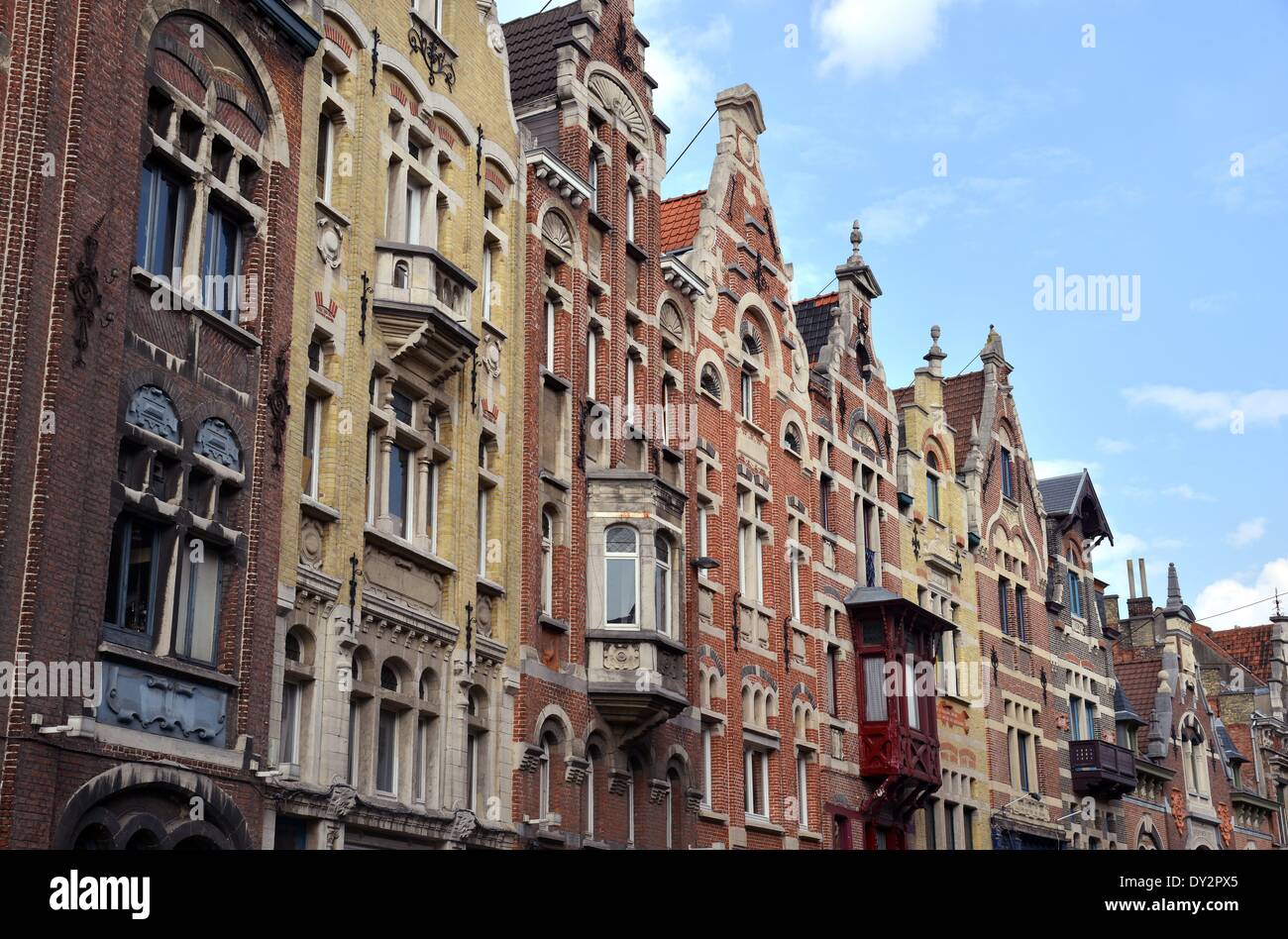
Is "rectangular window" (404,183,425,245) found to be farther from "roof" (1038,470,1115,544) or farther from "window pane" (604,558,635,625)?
"roof" (1038,470,1115,544)

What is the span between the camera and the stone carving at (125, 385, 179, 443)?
19.5 meters

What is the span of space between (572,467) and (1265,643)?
193ft

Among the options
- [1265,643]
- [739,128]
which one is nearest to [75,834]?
[739,128]

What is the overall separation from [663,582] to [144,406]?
1303cm

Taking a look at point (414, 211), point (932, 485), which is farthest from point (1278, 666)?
point (414, 211)

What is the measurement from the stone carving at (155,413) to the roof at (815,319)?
24.9 metres

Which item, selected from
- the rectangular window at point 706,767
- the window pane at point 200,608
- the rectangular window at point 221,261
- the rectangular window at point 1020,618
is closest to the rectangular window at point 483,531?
the rectangular window at point 221,261

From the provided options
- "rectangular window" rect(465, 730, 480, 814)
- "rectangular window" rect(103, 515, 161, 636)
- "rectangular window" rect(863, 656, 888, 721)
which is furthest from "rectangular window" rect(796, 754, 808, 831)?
"rectangular window" rect(103, 515, 161, 636)

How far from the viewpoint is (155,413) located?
1986 centimetres

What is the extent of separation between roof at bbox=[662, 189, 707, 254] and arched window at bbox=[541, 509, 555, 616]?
409 inches

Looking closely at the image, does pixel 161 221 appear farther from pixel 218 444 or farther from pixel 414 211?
pixel 414 211

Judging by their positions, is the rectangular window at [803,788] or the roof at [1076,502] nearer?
the rectangular window at [803,788]

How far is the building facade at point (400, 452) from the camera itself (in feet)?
74.4

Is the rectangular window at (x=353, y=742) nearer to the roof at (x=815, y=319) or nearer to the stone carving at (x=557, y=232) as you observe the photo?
the stone carving at (x=557, y=232)
